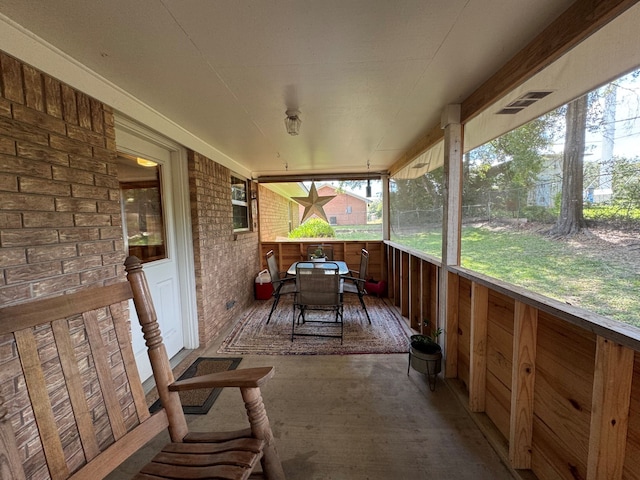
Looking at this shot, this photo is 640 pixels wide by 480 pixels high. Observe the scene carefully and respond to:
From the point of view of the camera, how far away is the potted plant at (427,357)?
2016mm

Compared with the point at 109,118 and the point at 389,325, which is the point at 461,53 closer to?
the point at 109,118

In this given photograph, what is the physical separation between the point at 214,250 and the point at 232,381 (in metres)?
2.25

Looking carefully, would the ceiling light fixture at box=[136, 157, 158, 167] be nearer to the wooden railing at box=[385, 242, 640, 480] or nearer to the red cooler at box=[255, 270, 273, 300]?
the red cooler at box=[255, 270, 273, 300]

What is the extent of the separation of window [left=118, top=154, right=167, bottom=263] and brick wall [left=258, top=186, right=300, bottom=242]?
102 inches

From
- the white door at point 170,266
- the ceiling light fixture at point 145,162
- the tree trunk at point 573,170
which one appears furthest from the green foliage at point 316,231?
the tree trunk at point 573,170

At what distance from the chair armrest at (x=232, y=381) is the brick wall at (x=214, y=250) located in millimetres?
1824

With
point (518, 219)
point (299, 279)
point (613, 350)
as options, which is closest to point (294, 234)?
point (299, 279)

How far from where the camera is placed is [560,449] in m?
1.17

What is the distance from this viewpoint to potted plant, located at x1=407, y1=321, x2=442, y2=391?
2.02m

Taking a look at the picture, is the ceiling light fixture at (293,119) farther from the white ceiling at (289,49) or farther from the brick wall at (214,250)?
the brick wall at (214,250)

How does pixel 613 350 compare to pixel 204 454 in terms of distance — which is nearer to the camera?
pixel 613 350

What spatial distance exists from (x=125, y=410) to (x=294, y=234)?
4811 mm

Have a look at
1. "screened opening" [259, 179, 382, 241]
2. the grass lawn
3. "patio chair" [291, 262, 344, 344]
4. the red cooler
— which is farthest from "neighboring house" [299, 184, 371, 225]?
the grass lawn

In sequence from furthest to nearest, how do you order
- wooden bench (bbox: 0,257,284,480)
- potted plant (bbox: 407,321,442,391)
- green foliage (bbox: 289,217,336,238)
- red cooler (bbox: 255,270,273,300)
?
green foliage (bbox: 289,217,336,238) → red cooler (bbox: 255,270,273,300) → potted plant (bbox: 407,321,442,391) → wooden bench (bbox: 0,257,284,480)
